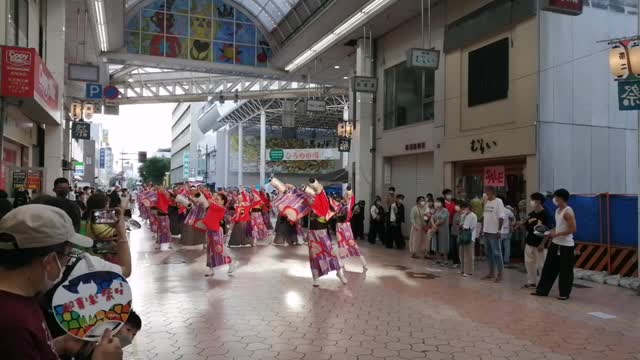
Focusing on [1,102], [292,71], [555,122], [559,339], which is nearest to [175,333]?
[559,339]

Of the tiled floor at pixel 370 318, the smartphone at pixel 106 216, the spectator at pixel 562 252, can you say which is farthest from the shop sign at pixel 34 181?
the spectator at pixel 562 252

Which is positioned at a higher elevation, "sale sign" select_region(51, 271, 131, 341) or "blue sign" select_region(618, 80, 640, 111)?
"blue sign" select_region(618, 80, 640, 111)

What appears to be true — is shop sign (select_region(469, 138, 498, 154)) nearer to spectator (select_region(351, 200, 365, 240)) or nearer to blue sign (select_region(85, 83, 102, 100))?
spectator (select_region(351, 200, 365, 240))

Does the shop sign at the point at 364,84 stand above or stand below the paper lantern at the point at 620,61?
above

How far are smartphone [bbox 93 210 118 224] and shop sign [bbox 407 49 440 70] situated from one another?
1023 cm

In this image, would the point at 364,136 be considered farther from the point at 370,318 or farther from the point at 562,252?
the point at 370,318

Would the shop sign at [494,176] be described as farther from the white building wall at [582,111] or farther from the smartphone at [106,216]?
the smartphone at [106,216]

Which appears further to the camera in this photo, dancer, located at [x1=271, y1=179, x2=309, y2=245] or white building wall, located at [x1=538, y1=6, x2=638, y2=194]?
white building wall, located at [x1=538, y1=6, x2=638, y2=194]

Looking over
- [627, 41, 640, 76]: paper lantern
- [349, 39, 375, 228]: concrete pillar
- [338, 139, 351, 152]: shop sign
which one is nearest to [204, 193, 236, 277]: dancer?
[627, 41, 640, 76]: paper lantern

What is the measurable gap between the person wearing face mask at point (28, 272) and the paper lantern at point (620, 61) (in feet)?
31.0

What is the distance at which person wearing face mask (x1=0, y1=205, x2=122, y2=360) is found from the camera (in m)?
1.59

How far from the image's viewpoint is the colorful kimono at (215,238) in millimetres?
9953

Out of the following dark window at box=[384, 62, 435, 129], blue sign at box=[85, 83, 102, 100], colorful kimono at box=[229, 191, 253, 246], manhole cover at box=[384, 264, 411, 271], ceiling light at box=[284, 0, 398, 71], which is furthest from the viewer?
blue sign at box=[85, 83, 102, 100]

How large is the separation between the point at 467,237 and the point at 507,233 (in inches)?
53.1
